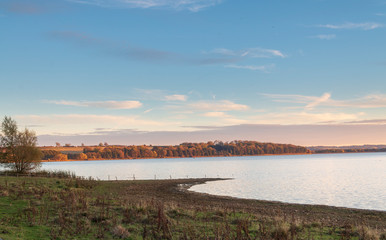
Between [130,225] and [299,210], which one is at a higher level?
[130,225]

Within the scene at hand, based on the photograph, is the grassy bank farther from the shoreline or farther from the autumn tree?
the autumn tree

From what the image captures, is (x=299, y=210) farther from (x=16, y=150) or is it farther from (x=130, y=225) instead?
(x=16, y=150)

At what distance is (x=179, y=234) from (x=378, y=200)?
4214 cm

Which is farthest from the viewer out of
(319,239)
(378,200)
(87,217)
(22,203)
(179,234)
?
(378,200)

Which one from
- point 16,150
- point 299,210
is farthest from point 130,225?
point 16,150

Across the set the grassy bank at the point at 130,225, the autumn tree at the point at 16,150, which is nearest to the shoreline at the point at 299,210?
the grassy bank at the point at 130,225

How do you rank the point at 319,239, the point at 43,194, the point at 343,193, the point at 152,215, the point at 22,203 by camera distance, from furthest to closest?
the point at 343,193 → the point at 43,194 → the point at 22,203 → the point at 152,215 → the point at 319,239

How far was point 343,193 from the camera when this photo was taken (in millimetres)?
53969

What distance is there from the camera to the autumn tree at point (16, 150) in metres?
54.4

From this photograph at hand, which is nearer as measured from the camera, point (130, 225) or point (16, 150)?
point (130, 225)

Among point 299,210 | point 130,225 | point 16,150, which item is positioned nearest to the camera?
point 130,225

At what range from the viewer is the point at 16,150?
5450 cm

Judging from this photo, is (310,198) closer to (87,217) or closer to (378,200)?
(378,200)

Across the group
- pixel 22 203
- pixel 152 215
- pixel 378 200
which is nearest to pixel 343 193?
pixel 378 200
